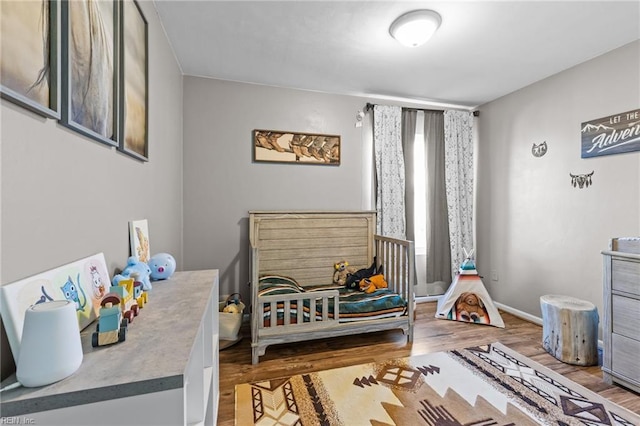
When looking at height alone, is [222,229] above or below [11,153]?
below

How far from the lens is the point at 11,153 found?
69cm

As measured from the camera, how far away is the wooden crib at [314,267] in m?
2.27

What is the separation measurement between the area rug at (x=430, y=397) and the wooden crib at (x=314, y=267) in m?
0.35

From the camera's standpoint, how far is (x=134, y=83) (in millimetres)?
1518

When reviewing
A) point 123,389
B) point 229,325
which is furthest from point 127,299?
point 229,325

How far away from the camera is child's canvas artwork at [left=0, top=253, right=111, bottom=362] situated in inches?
25.3

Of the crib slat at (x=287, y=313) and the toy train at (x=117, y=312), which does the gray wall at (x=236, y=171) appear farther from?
the toy train at (x=117, y=312)

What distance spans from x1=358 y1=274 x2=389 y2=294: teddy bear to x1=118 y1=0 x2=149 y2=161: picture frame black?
2.11 meters

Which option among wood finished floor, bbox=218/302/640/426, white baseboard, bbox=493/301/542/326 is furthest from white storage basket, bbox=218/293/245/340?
white baseboard, bbox=493/301/542/326

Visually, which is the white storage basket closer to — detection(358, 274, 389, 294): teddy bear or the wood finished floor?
the wood finished floor

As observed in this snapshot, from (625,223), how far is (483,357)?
162 cm

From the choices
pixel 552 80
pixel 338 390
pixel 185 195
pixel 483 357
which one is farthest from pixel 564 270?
pixel 185 195

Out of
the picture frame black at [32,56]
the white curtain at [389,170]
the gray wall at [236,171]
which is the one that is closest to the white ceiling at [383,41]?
the gray wall at [236,171]

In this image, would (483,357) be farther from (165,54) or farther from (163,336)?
(165,54)
